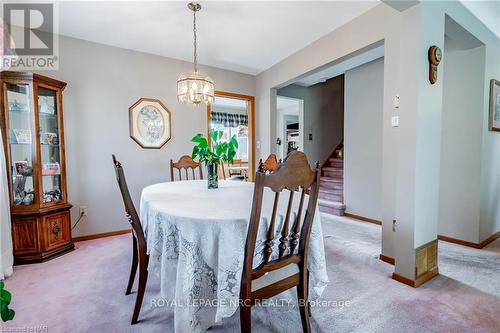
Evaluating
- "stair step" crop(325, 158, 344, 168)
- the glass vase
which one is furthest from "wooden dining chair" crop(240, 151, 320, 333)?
"stair step" crop(325, 158, 344, 168)

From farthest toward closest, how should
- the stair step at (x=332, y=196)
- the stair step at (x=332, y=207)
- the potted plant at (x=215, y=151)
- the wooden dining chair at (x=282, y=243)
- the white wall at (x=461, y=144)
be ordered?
the stair step at (x=332, y=196) → the stair step at (x=332, y=207) → the white wall at (x=461, y=144) → the potted plant at (x=215, y=151) → the wooden dining chair at (x=282, y=243)

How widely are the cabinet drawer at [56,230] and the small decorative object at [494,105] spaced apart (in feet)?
16.3

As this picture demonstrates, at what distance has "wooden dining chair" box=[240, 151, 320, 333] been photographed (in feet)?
3.55

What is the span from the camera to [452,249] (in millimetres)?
2607

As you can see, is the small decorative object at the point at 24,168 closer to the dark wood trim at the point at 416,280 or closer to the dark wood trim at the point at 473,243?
the dark wood trim at the point at 416,280

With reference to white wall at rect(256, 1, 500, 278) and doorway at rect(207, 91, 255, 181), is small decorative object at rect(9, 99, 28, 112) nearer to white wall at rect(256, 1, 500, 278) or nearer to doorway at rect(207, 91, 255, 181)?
white wall at rect(256, 1, 500, 278)

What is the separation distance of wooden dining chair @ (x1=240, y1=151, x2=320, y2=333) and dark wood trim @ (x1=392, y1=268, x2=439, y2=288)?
1.09 metres

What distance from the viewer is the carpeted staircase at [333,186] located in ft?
13.8

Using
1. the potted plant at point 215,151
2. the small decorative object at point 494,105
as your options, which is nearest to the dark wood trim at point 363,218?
Result: the small decorative object at point 494,105

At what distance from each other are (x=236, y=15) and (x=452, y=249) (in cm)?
341

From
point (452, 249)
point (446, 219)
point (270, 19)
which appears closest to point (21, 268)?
point (270, 19)

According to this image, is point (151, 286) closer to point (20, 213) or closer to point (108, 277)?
point (108, 277)

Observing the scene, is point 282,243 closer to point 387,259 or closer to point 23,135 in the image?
point 387,259

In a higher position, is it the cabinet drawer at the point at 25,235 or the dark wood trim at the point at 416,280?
the cabinet drawer at the point at 25,235
